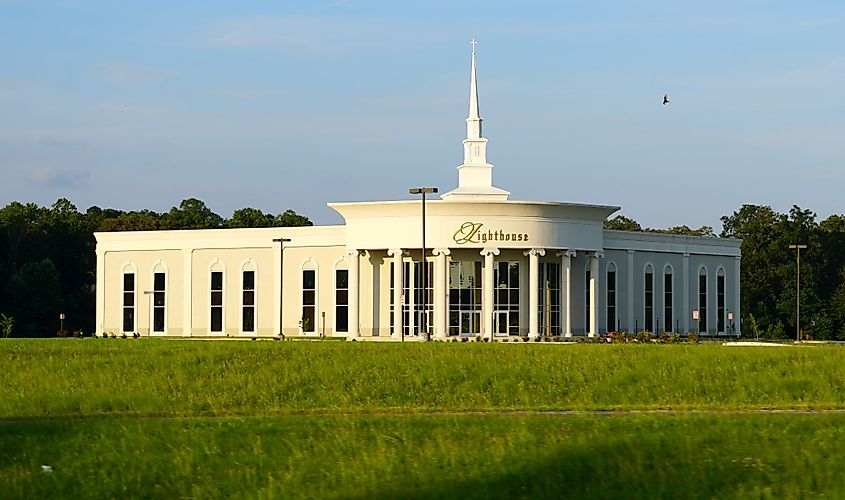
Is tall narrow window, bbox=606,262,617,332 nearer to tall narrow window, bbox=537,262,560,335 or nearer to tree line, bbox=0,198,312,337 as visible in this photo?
tall narrow window, bbox=537,262,560,335

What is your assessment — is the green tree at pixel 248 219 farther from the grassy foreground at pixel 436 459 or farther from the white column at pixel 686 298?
the grassy foreground at pixel 436 459

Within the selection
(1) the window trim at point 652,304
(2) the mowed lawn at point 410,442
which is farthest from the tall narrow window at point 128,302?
(2) the mowed lawn at point 410,442

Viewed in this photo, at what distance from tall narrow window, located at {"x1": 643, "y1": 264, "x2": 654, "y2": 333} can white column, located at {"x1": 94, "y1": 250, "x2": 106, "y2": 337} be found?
37.8 m

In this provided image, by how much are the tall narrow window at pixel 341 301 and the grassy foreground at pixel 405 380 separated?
137ft

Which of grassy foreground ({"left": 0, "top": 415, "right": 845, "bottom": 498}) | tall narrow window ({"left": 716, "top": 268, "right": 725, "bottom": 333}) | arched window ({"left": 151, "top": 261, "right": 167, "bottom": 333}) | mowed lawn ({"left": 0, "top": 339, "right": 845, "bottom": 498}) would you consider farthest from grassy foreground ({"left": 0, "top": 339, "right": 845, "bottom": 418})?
tall narrow window ({"left": 716, "top": 268, "right": 725, "bottom": 333})

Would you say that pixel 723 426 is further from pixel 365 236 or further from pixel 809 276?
pixel 809 276

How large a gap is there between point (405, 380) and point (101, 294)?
62.4m

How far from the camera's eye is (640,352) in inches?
1825

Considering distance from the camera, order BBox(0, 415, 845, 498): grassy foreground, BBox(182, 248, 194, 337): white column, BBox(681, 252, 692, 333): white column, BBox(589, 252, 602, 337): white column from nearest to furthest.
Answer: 1. BBox(0, 415, 845, 498): grassy foreground
2. BBox(589, 252, 602, 337): white column
3. BBox(182, 248, 194, 337): white column
4. BBox(681, 252, 692, 333): white column

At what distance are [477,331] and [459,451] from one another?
61.2 metres

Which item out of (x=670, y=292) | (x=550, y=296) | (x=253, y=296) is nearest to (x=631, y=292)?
(x=670, y=292)

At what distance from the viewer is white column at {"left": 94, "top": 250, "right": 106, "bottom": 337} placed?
97.4 metres

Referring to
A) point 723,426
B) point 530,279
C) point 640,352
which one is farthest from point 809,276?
point 723,426

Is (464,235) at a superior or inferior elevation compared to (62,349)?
superior
